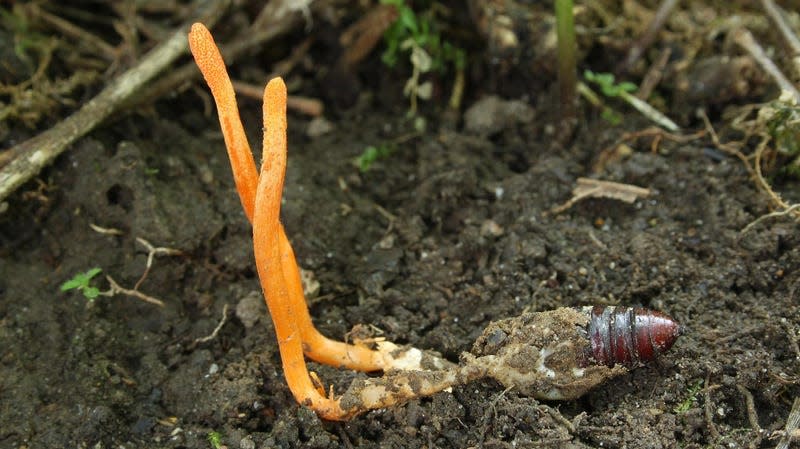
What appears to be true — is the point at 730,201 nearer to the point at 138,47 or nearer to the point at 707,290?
the point at 707,290

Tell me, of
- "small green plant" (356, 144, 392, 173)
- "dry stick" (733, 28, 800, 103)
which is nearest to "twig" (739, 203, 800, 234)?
"dry stick" (733, 28, 800, 103)

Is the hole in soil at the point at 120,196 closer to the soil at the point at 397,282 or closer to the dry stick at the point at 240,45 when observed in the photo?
the soil at the point at 397,282

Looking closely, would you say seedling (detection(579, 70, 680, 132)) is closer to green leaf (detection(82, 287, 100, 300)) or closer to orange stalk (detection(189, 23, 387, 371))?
orange stalk (detection(189, 23, 387, 371))

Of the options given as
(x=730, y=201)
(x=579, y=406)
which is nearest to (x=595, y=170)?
(x=730, y=201)

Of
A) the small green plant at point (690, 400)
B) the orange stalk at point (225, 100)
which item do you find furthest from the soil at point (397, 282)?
the orange stalk at point (225, 100)

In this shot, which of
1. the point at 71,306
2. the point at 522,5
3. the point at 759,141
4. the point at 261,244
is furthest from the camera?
the point at 522,5
